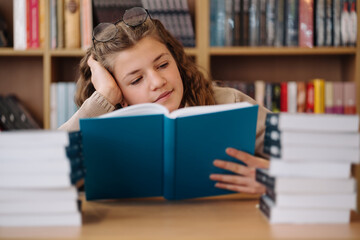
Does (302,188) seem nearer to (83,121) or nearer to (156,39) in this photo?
(83,121)

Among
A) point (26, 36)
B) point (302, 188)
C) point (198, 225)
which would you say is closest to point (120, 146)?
point (198, 225)

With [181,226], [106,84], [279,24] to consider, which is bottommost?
[181,226]

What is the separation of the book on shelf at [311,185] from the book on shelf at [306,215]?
0.03 m

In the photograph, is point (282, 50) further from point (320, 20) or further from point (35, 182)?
point (35, 182)

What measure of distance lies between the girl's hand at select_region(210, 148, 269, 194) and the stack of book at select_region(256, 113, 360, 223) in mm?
192

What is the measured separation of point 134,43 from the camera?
1.35 metres

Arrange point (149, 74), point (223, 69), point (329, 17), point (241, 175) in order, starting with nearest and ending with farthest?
point (241, 175) → point (149, 74) → point (329, 17) → point (223, 69)

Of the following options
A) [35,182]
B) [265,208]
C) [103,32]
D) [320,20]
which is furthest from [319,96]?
[35,182]

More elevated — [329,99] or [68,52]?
[68,52]

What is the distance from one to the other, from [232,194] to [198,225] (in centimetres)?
28

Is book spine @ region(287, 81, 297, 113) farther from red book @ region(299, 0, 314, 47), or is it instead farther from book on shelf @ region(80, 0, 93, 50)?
book on shelf @ region(80, 0, 93, 50)

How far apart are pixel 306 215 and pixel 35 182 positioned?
0.50 m

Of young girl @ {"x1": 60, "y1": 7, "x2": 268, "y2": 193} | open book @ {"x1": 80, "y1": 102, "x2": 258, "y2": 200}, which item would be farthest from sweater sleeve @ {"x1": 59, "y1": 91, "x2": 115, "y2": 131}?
open book @ {"x1": 80, "y1": 102, "x2": 258, "y2": 200}

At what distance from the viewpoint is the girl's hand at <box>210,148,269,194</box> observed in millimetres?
919
